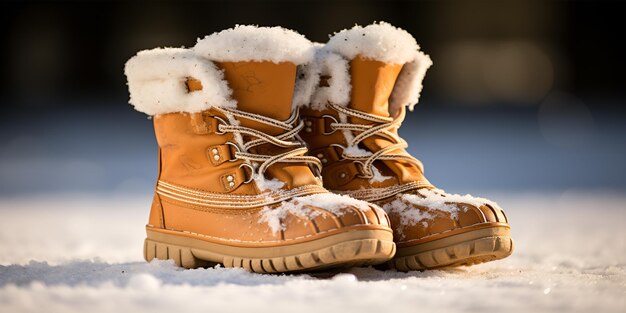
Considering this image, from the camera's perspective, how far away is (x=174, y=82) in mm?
1662

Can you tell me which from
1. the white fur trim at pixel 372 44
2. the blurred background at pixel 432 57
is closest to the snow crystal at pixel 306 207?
the white fur trim at pixel 372 44

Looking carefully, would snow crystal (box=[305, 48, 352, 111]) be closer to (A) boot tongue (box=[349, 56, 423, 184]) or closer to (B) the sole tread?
(A) boot tongue (box=[349, 56, 423, 184])

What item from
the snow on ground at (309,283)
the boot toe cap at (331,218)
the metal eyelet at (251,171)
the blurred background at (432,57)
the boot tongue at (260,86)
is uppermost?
the blurred background at (432,57)

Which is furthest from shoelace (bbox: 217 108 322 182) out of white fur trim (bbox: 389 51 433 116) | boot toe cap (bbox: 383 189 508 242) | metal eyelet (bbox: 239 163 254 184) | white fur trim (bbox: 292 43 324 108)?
white fur trim (bbox: 389 51 433 116)

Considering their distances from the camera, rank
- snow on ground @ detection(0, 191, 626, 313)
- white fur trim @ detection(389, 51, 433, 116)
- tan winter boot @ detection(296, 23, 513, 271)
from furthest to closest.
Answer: white fur trim @ detection(389, 51, 433, 116), tan winter boot @ detection(296, 23, 513, 271), snow on ground @ detection(0, 191, 626, 313)

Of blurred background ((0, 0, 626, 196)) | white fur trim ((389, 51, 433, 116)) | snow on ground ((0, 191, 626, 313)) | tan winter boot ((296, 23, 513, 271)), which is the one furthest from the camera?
blurred background ((0, 0, 626, 196))

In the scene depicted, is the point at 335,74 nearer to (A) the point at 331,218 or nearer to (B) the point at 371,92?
(B) the point at 371,92

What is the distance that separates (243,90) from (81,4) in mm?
7588

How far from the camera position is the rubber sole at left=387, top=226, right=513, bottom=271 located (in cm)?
160

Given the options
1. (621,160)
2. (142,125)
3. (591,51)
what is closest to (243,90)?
(621,160)

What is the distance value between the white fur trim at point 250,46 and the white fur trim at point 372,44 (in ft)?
0.52

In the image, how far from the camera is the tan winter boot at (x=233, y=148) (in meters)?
1.59

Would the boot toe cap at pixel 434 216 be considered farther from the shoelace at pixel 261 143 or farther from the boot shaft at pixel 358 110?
the shoelace at pixel 261 143

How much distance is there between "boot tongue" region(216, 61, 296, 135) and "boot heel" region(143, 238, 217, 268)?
27 centimetres
